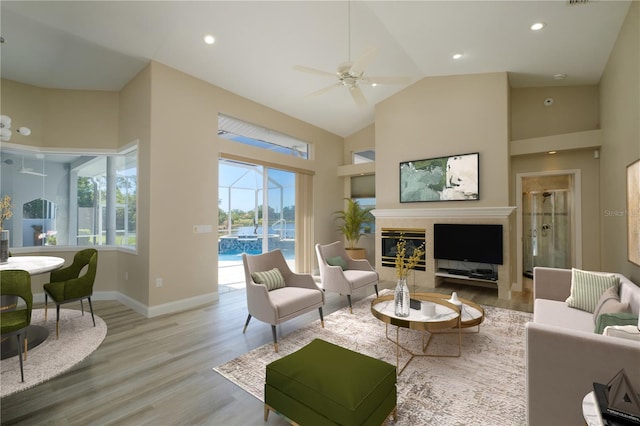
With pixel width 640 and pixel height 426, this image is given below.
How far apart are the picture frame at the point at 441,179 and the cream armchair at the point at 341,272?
6.59ft

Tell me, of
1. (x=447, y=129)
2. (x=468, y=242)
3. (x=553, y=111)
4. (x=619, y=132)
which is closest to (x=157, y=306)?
(x=468, y=242)

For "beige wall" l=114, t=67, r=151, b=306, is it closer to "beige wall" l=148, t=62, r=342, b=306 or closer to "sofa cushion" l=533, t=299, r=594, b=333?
"beige wall" l=148, t=62, r=342, b=306

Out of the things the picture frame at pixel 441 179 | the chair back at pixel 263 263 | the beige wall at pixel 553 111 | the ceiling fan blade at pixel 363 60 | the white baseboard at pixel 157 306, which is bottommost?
the white baseboard at pixel 157 306

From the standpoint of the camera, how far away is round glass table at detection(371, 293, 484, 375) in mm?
2588

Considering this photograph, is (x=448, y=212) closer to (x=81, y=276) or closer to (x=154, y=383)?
(x=154, y=383)

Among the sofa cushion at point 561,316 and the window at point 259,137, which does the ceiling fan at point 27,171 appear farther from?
the sofa cushion at point 561,316

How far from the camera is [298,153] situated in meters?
6.63

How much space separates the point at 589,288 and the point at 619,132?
222 cm

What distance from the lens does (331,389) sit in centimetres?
166

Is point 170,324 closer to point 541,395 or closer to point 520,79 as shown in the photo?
point 541,395

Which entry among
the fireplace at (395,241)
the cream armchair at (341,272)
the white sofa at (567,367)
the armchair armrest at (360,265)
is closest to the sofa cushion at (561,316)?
the white sofa at (567,367)

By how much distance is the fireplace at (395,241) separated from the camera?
5801mm

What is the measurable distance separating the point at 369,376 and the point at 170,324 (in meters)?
2.94

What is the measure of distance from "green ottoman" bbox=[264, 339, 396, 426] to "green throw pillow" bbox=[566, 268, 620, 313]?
2.41m
